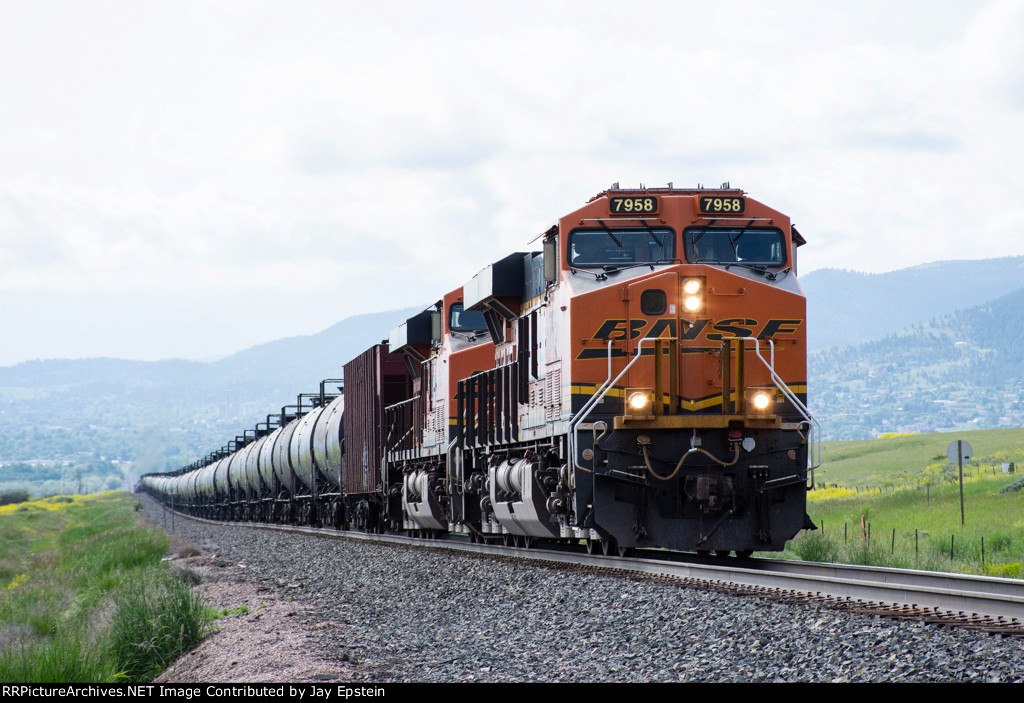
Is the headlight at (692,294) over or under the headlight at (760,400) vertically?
over

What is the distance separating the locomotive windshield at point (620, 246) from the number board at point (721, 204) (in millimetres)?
490

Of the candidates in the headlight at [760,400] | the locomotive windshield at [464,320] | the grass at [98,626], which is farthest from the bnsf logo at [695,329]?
the locomotive windshield at [464,320]

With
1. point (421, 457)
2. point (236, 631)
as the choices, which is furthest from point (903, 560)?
point (421, 457)

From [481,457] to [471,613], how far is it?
6.86 meters

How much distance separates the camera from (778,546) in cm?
1255

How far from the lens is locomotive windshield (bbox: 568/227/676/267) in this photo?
1314 centimetres

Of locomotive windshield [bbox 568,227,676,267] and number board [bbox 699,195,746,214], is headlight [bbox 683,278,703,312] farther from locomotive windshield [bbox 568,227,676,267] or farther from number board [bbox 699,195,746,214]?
number board [bbox 699,195,746,214]

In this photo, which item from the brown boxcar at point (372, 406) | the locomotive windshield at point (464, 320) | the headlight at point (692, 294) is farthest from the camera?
the brown boxcar at point (372, 406)

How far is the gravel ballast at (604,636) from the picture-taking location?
631 cm

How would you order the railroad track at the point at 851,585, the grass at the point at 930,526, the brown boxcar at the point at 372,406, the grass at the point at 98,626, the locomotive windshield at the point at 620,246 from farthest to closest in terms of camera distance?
1. the brown boxcar at the point at 372,406
2. the grass at the point at 930,526
3. the locomotive windshield at the point at 620,246
4. the grass at the point at 98,626
5. the railroad track at the point at 851,585

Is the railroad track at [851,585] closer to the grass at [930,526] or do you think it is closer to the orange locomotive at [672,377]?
the orange locomotive at [672,377]

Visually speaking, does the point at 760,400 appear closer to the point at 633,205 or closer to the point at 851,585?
the point at 633,205

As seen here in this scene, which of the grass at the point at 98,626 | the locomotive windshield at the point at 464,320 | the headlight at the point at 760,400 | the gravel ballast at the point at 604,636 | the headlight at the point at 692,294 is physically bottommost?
the grass at the point at 98,626

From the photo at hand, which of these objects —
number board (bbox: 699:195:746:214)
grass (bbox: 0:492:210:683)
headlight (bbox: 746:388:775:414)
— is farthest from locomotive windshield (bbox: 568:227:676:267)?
grass (bbox: 0:492:210:683)
